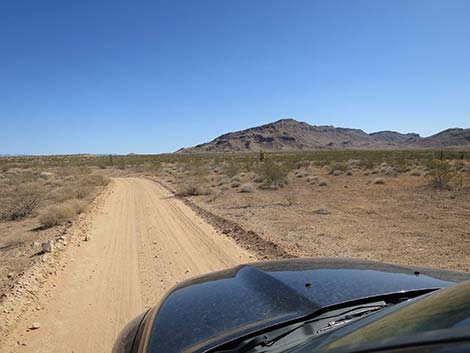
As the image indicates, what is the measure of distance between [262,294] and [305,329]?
0.54 metres

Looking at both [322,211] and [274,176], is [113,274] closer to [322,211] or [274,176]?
[322,211]

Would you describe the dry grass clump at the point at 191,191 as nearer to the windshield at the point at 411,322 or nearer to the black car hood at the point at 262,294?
the black car hood at the point at 262,294

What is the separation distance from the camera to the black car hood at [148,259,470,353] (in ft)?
7.39

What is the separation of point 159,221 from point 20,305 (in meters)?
6.49

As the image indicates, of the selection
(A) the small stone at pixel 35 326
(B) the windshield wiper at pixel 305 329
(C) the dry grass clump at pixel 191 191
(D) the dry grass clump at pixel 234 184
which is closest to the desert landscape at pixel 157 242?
(A) the small stone at pixel 35 326

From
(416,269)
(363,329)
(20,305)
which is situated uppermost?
(363,329)

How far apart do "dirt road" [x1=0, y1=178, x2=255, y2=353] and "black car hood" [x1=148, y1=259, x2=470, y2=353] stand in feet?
7.26

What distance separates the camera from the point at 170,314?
2555mm

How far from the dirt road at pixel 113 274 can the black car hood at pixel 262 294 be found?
221 centimetres

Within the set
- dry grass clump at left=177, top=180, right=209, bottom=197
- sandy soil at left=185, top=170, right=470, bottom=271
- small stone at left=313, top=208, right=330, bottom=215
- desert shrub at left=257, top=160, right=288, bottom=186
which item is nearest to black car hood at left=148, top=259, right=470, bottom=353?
sandy soil at left=185, top=170, right=470, bottom=271

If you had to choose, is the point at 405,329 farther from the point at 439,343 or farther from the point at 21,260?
the point at 21,260

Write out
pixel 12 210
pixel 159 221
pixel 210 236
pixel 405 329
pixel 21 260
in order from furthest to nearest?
1. pixel 12 210
2. pixel 159 221
3. pixel 210 236
4. pixel 21 260
5. pixel 405 329

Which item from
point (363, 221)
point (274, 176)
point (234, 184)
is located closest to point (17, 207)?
point (234, 184)

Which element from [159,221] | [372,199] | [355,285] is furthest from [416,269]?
[372,199]
